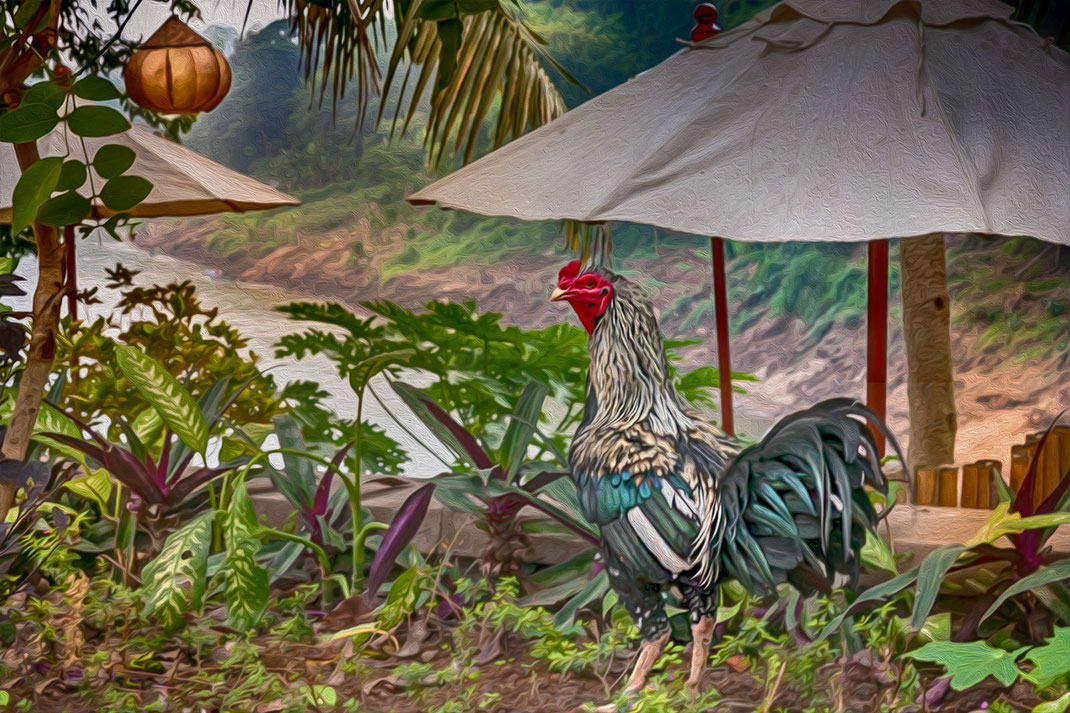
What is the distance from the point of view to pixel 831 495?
202cm

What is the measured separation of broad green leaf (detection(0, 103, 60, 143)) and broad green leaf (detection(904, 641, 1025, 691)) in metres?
1.75

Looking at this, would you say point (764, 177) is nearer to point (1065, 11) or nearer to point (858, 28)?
point (858, 28)

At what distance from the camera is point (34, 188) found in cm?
153

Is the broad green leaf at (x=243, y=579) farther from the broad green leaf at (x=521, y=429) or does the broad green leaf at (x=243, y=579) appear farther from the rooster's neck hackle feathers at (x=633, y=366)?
the rooster's neck hackle feathers at (x=633, y=366)

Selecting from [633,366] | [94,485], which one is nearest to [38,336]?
[94,485]

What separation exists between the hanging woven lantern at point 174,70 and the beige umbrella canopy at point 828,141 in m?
1.25

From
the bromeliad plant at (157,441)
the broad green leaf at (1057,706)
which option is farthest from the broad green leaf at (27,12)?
the broad green leaf at (1057,706)

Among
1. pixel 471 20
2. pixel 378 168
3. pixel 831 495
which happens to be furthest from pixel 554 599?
pixel 378 168

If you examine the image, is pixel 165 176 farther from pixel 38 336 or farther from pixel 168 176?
pixel 38 336

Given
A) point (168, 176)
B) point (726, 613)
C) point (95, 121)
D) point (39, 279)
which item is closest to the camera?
point (95, 121)

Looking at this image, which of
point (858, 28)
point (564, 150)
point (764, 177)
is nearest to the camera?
point (764, 177)

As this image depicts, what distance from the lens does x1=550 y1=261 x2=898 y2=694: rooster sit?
2043mm

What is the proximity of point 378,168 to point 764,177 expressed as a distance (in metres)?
3.25

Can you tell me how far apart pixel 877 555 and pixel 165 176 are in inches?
96.1
